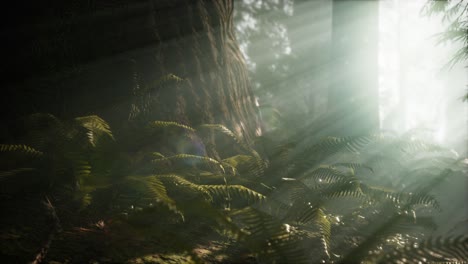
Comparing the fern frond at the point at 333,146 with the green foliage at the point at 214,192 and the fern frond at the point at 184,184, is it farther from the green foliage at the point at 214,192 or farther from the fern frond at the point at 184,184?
the fern frond at the point at 184,184

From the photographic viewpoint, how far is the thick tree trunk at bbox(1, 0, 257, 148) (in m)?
2.65

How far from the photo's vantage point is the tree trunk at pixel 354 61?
519cm

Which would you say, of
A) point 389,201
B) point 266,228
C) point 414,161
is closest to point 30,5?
point 266,228

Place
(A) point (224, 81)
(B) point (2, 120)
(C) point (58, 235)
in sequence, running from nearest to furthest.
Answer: (C) point (58, 235)
(B) point (2, 120)
(A) point (224, 81)

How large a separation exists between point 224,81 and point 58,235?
95.9 inches

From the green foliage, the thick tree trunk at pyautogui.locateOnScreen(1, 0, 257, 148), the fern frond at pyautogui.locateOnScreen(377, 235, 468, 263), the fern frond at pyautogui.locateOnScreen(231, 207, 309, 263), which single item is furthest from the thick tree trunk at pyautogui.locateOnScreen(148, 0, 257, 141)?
the fern frond at pyautogui.locateOnScreen(377, 235, 468, 263)

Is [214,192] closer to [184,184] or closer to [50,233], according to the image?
[184,184]

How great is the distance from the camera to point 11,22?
2.66 meters

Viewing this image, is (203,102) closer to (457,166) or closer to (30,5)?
(30,5)

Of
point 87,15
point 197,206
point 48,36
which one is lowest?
point 197,206

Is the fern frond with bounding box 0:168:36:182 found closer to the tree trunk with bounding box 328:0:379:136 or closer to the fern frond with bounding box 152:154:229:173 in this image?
the fern frond with bounding box 152:154:229:173

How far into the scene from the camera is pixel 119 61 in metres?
2.93

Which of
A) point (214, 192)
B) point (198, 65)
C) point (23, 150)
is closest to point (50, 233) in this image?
point (23, 150)

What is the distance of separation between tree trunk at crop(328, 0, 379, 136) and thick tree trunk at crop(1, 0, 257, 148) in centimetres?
262
